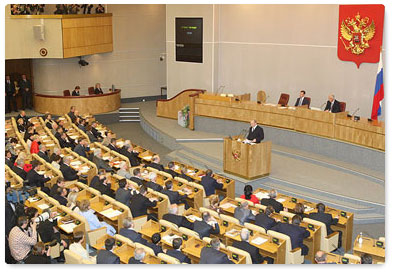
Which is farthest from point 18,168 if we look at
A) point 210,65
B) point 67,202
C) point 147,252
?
point 210,65

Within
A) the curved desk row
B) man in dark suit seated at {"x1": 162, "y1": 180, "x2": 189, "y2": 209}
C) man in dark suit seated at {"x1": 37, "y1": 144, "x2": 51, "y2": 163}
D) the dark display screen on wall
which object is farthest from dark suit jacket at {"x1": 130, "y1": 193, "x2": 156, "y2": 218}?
the curved desk row

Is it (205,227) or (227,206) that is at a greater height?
(205,227)

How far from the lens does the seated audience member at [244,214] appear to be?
9.32 m

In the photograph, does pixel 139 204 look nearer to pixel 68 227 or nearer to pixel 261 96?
pixel 68 227

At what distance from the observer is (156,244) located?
27.3 feet

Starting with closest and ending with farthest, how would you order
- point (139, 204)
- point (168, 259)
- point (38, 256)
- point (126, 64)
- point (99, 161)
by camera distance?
point (168, 259) → point (38, 256) → point (139, 204) → point (99, 161) → point (126, 64)

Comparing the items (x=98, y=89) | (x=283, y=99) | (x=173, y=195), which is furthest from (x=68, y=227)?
(x=98, y=89)

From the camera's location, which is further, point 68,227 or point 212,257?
point 68,227

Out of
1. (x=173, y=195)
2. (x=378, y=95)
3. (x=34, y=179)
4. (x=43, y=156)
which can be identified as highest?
(x=378, y=95)

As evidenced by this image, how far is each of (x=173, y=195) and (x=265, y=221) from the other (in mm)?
2195

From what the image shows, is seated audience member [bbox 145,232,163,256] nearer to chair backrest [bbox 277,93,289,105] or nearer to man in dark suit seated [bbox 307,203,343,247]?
man in dark suit seated [bbox 307,203,343,247]

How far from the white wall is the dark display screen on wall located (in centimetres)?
388

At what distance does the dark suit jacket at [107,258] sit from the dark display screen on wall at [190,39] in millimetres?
12794

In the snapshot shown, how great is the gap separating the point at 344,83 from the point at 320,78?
3.17ft
